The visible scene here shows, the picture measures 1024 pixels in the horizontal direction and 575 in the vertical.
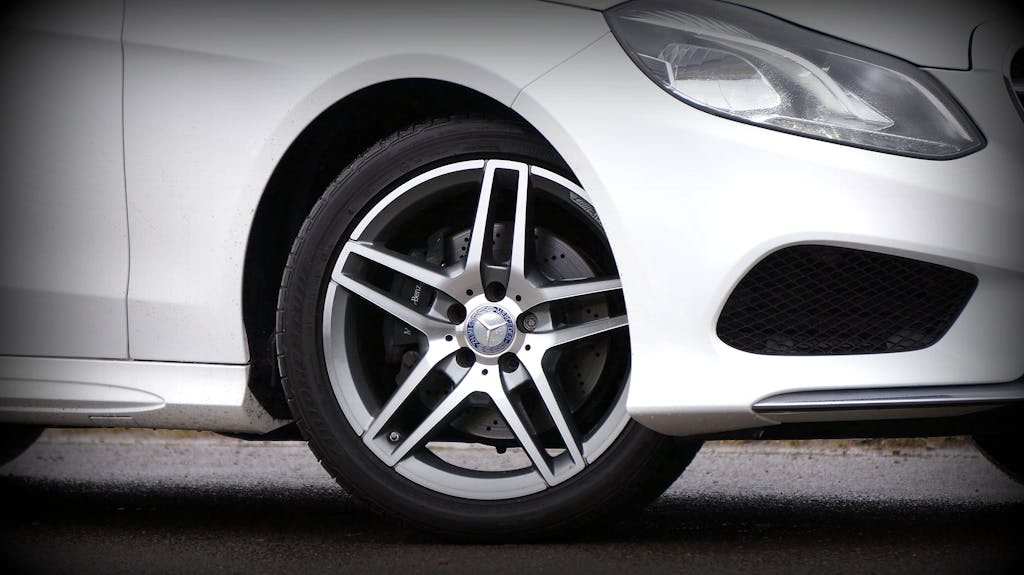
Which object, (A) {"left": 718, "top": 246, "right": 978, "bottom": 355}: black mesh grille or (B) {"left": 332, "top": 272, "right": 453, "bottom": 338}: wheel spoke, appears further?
(B) {"left": 332, "top": 272, "right": 453, "bottom": 338}: wheel spoke

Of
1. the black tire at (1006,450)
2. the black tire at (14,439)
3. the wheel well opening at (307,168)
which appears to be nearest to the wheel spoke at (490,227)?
the wheel well opening at (307,168)

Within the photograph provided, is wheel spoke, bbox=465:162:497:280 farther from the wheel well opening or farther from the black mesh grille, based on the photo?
the black mesh grille

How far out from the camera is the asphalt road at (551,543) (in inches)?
92.2

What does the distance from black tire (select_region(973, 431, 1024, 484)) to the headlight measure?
3.98ft

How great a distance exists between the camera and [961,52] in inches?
85.4

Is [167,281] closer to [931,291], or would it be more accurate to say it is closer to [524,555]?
[524,555]

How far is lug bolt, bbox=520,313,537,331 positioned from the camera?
7.95 ft

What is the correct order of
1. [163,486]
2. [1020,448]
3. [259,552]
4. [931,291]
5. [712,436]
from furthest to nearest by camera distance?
[163,486], [1020,448], [259,552], [712,436], [931,291]

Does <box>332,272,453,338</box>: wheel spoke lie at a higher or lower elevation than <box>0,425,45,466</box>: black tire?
higher

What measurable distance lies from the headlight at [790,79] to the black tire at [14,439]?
232cm

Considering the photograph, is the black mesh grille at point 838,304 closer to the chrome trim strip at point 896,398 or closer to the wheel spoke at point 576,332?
the chrome trim strip at point 896,398

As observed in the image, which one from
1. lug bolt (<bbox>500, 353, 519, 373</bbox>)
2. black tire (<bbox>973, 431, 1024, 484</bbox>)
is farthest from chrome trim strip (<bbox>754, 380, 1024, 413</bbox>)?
black tire (<bbox>973, 431, 1024, 484</bbox>)

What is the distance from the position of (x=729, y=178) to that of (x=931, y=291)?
1.39 feet

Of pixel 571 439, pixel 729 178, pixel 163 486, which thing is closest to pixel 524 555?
pixel 571 439
